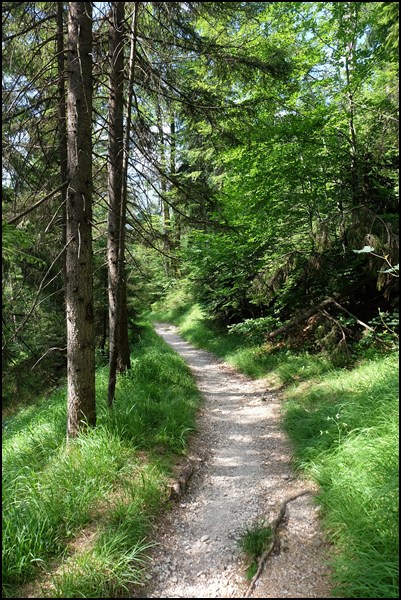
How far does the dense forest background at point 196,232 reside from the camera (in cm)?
341

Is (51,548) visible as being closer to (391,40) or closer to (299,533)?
(299,533)

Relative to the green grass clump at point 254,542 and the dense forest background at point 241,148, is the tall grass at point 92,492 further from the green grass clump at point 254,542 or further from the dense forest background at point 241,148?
the dense forest background at point 241,148

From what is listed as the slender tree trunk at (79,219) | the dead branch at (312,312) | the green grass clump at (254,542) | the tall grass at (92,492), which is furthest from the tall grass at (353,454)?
the slender tree trunk at (79,219)

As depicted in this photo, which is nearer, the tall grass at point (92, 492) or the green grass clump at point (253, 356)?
the tall grass at point (92, 492)

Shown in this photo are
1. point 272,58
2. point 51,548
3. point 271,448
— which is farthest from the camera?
point 272,58

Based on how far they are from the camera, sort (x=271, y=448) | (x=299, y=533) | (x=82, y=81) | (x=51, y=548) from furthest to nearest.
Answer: (x=271, y=448) → (x=82, y=81) → (x=299, y=533) → (x=51, y=548)

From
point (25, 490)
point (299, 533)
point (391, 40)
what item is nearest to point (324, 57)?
point (391, 40)

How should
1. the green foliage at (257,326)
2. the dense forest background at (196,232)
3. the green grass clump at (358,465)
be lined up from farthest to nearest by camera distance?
1. the green foliage at (257,326)
2. the dense forest background at (196,232)
3. the green grass clump at (358,465)

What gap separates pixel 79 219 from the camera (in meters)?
4.60

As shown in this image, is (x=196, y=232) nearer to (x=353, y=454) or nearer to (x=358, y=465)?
(x=353, y=454)

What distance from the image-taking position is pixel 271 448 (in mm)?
5059

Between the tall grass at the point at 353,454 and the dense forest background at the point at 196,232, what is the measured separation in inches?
1.0

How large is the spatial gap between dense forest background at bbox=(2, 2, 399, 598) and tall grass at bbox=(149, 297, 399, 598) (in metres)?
0.02

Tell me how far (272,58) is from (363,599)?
27.5 feet
